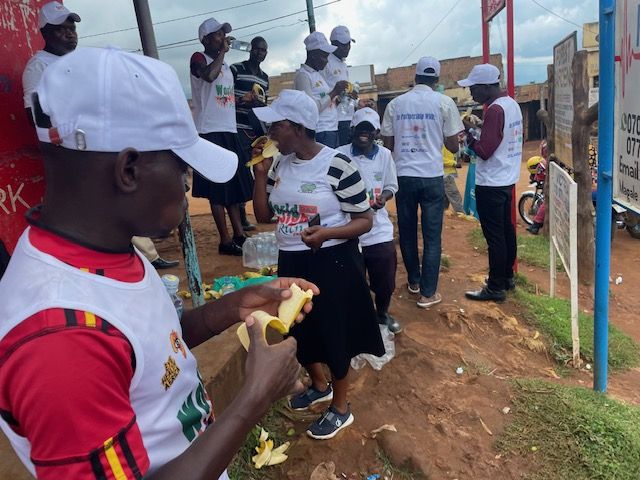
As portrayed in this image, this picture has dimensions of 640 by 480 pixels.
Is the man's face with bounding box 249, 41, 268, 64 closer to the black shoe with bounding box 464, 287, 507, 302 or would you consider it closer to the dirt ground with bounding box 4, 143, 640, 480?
the dirt ground with bounding box 4, 143, 640, 480

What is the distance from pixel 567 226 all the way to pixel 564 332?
116 cm

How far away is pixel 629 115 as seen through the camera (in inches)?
91.4

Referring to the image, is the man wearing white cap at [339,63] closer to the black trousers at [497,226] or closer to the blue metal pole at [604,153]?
the black trousers at [497,226]

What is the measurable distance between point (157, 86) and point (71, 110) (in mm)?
171

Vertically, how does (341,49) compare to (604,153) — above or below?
above

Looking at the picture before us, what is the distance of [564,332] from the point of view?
14.5ft

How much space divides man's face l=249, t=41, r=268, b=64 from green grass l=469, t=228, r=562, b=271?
4034mm

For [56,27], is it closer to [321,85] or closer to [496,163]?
[321,85]

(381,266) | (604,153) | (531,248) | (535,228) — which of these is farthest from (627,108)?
(535,228)

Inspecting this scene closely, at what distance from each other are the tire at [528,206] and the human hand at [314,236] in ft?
24.1

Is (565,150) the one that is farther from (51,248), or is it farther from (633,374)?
(51,248)

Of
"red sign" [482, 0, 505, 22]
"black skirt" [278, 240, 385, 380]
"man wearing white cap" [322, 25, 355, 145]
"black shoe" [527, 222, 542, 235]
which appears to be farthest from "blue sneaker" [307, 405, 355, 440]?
"black shoe" [527, 222, 542, 235]

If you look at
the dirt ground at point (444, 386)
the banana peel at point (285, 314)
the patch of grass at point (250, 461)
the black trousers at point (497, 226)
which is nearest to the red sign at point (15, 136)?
the patch of grass at point (250, 461)

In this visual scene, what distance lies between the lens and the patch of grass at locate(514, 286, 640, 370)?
4.19 m
